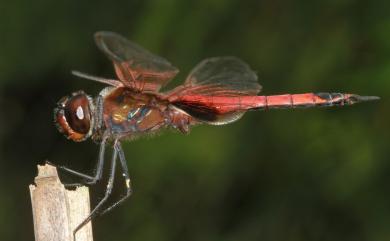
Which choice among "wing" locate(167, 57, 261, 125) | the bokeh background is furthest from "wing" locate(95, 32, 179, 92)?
the bokeh background

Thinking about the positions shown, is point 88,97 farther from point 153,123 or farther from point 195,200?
point 195,200

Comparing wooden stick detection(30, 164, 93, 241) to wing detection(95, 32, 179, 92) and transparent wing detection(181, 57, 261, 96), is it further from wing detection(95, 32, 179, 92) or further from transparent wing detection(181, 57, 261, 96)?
transparent wing detection(181, 57, 261, 96)

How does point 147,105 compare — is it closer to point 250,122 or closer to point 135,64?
point 135,64

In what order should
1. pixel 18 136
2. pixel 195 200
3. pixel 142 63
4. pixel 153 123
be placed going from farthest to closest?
pixel 18 136
pixel 195 200
pixel 153 123
pixel 142 63

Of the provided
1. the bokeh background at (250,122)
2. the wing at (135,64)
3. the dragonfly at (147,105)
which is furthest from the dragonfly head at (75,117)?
the bokeh background at (250,122)

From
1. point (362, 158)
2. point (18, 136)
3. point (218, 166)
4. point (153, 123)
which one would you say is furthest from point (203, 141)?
point (18, 136)

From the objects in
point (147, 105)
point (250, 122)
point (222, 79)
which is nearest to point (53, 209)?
point (147, 105)

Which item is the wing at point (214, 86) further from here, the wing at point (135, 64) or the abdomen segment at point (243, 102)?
the wing at point (135, 64)
